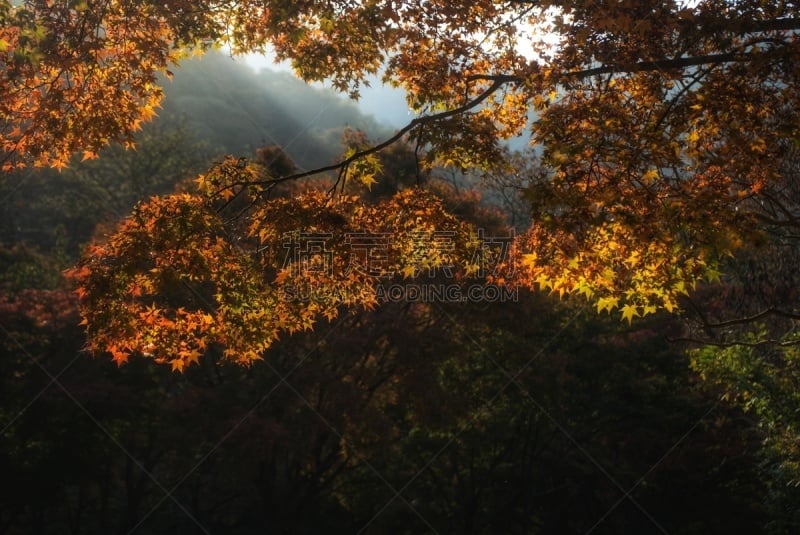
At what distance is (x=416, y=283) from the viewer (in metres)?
14.5

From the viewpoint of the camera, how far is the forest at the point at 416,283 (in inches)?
185

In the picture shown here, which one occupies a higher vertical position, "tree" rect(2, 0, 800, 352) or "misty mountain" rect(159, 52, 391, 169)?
"misty mountain" rect(159, 52, 391, 169)

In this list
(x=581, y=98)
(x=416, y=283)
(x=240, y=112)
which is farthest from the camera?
(x=240, y=112)

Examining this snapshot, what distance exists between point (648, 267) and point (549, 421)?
510 inches

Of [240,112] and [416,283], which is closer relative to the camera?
[416,283]

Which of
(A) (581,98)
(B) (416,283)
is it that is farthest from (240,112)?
(A) (581,98)

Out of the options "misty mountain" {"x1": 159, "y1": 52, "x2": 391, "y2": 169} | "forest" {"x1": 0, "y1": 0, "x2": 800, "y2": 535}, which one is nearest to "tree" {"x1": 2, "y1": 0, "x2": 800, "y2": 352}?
"forest" {"x1": 0, "y1": 0, "x2": 800, "y2": 535}

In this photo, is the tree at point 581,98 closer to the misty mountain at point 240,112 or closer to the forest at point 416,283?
the forest at point 416,283

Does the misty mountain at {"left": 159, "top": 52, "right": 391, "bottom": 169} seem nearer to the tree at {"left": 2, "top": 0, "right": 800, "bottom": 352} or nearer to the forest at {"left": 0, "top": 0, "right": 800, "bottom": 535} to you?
the forest at {"left": 0, "top": 0, "right": 800, "bottom": 535}

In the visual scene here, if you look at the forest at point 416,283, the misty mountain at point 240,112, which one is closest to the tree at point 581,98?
the forest at point 416,283

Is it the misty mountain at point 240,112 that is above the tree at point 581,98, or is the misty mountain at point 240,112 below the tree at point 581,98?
above

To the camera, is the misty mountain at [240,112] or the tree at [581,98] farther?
the misty mountain at [240,112]

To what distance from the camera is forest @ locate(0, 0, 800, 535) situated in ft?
15.4

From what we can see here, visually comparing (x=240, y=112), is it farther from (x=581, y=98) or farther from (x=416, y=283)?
(x=581, y=98)
